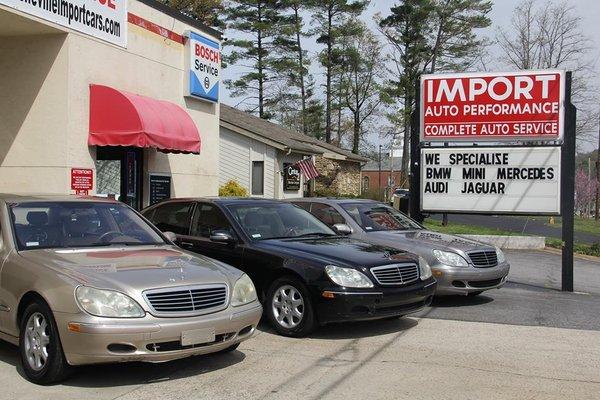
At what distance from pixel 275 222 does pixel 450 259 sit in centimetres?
264

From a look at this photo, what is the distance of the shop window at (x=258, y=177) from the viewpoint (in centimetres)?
2636

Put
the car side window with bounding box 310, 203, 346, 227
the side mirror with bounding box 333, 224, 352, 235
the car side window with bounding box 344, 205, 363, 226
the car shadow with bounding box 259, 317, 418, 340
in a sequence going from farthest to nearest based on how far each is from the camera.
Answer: the car side window with bounding box 310, 203, 346, 227 → the car side window with bounding box 344, 205, 363, 226 → the side mirror with bounding box 333, 224, 352, 235 → the car shadow with bounding box 259, 317, 418, 340

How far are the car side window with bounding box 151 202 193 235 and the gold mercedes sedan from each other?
7.00 ft

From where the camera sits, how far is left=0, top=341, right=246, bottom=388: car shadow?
5.42 metres

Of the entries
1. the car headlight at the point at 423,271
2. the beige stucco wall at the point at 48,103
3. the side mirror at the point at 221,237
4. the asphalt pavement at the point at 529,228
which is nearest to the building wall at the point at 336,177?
the asphalt pavement at the point at 529,228

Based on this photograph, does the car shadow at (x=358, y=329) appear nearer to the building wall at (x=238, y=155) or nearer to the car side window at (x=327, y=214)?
the car side window at (x=327, y=214)

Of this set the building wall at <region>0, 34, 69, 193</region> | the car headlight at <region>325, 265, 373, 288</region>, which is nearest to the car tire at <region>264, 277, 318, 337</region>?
the car headlight at <region>325, 265, 373, 288</region>

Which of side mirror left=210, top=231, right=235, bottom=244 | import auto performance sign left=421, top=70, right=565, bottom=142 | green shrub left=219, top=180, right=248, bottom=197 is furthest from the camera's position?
green shrub left=219, top=180, right=248, bottom=197

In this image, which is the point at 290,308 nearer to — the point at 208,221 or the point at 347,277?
the point at 347,277

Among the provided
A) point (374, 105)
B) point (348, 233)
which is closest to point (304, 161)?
point (348, 233)

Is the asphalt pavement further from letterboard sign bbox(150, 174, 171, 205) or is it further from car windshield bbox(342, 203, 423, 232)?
car windshield bbox(342, 203, 423, 232)

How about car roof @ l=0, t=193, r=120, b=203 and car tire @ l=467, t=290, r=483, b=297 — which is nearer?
car roof @ l=0, t=193, r=120, b=203

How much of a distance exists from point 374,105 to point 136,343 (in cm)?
5107

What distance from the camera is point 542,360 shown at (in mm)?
6422
